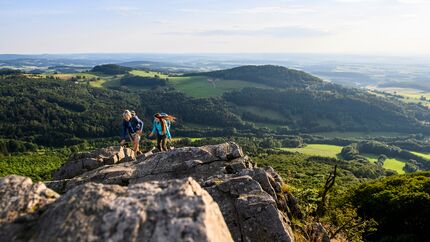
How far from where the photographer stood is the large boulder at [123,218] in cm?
781

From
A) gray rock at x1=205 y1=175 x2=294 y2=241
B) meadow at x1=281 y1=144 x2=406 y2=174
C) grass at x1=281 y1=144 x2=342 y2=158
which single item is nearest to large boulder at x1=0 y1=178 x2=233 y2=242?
gray rock at x1=205 y1=175 x2=294 y2=241

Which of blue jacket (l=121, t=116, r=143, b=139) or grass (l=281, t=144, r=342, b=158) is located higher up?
blue jacket (l=121, t=116, r=143, b=139)

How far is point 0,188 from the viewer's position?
934 cm

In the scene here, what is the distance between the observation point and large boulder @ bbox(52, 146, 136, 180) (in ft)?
96.9

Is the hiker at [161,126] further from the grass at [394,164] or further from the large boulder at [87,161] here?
the grass at [394,164]

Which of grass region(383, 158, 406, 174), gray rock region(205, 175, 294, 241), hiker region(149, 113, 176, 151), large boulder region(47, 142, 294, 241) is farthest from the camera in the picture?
grass region(383, 158, 406, 174)

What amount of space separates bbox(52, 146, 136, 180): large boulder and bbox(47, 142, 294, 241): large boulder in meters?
4.86

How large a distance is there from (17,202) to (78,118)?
658 ft

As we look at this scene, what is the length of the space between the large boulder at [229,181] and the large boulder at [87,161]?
16.0 ft

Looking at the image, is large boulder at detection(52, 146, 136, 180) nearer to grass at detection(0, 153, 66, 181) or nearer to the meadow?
grass at detection(0, 153, 66, 181)

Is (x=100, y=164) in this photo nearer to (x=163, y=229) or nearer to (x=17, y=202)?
(x=17, y=202)

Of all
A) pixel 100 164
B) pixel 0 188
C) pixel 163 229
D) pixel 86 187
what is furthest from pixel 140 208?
pixel 100 164

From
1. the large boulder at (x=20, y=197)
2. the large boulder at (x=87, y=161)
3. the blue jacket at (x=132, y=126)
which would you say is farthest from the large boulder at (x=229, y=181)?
the large boulder at (x=20, y=197)

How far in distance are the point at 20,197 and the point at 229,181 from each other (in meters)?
10.9
